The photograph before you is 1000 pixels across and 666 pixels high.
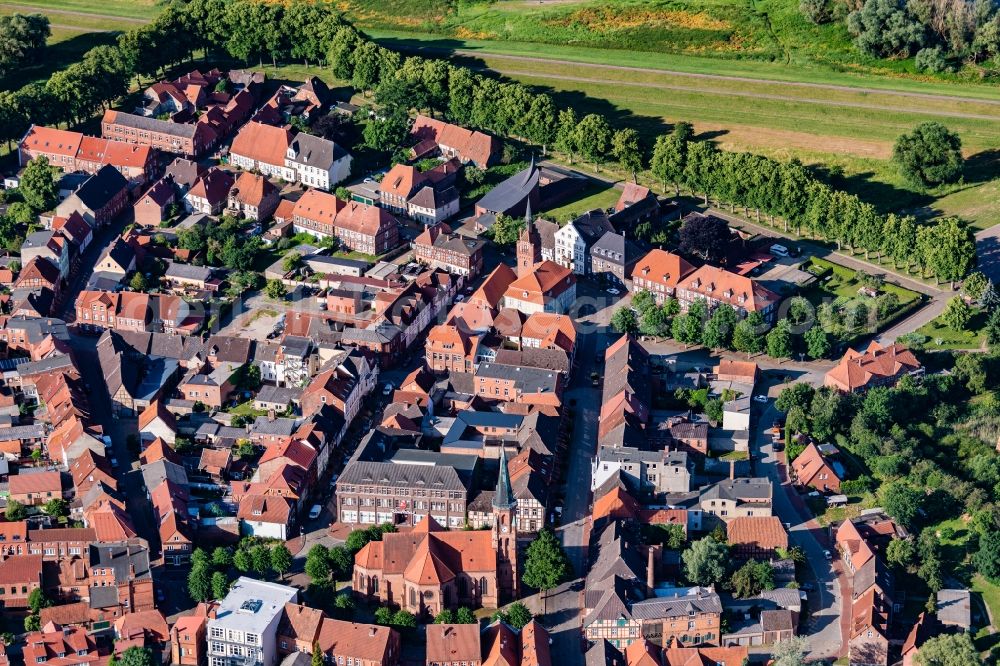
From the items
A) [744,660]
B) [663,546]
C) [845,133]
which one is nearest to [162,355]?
[663,546]

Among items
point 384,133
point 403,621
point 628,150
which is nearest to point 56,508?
point 403,621

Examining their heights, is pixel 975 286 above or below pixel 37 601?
above

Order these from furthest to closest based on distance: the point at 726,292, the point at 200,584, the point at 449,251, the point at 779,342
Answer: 1. the point at 449,251
2. the point at 726,292
3. the point at 779,342
4. the point at 200,584

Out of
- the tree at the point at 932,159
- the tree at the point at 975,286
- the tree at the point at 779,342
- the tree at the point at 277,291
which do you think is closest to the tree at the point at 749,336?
the tree at the point at 779,342

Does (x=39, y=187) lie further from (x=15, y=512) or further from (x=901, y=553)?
(x=901, y=553)

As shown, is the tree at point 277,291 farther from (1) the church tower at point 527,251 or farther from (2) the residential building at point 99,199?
(2) the residential building at point 99,199

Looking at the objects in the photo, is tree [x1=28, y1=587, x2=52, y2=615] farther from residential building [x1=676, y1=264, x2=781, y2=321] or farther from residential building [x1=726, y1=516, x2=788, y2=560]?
residential building [x1=676, y1=264, x2=781, y2=321]
